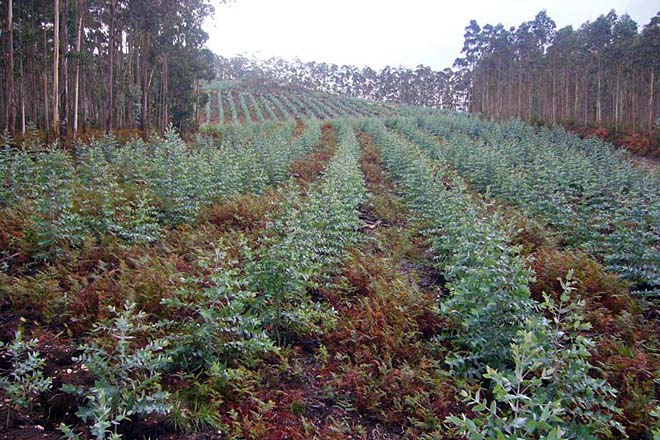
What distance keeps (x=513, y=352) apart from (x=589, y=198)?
11.0 meters

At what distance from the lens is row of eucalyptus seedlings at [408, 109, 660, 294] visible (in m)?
7.47

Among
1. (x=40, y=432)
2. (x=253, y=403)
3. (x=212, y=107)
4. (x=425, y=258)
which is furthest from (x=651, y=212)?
(x=212, y=107)

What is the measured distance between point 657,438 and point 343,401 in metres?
2.66

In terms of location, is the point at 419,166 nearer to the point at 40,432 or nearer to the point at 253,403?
the point at 253,403

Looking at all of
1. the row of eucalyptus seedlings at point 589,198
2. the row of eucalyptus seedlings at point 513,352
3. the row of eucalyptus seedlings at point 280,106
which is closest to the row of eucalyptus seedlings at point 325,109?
the row of eucalyptus seedlings at point 280,106

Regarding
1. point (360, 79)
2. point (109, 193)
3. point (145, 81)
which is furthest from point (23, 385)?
point (360, 79)

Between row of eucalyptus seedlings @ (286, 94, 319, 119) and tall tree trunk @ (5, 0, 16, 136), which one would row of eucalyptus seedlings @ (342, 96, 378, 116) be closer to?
row of eucalyptus seedlings @ (286, 94, 319, 119)

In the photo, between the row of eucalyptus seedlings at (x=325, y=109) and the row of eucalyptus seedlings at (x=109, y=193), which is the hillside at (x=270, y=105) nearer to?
the row of eucalyptus seedlings at (x=325, y=109)

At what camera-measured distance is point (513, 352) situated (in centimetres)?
305

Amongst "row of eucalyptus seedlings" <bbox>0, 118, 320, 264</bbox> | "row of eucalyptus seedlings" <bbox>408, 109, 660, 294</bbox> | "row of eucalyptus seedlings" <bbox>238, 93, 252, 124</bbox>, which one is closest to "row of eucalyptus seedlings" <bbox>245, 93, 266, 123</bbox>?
"row of eucalyptus seedlings" <bbox>238, 93, 252, 124</bbox>

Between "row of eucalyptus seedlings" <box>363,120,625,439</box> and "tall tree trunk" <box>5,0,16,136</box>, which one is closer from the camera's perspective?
"row of eucalyptus seedlings" <box>363,120,625,439</box>

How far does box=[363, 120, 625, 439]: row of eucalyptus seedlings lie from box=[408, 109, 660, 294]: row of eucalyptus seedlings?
2.68 meters

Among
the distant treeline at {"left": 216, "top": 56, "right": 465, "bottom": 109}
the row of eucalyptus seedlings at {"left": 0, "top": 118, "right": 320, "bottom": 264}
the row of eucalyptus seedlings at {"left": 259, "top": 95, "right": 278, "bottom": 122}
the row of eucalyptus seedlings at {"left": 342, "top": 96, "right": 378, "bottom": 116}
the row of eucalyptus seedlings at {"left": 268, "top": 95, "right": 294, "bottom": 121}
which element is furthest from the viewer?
the distant treeline at {"left": 216, "top": 56, "right": 465, "bottom": 109}

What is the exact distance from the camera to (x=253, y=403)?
4.06 meters
